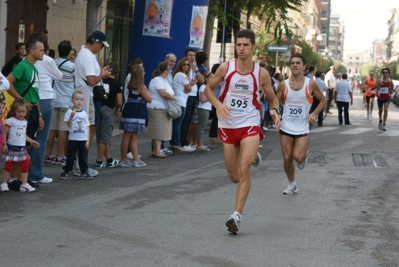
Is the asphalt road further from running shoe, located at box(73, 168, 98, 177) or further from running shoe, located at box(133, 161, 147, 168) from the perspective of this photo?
running shoe, located at box(133, 161, 147, 168)

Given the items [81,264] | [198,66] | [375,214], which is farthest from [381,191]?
[198,66]

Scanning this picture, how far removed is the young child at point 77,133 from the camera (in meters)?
11.9

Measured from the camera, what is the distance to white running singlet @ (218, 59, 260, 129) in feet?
28.1

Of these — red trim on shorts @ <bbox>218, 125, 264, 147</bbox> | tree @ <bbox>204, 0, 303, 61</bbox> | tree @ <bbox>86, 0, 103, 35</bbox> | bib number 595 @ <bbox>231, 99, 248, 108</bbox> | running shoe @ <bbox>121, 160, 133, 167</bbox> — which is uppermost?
tree @ <bbox>204, 0, 303, 61</bbox>

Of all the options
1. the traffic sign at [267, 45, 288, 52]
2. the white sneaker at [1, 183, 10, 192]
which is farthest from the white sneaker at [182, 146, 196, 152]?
the traffic sign at [267, 45, 288, 52]

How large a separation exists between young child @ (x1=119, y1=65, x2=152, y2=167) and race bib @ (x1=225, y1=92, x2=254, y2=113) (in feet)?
18.2

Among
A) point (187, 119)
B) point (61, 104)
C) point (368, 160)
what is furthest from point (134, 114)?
point (368, 160)

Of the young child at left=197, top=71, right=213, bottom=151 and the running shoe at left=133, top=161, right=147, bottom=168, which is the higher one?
the young child at left=197, top=71, right=213, bottom=151

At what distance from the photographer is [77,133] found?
1192 centimetres

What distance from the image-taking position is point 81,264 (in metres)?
6.52

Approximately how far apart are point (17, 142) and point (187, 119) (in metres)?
6.88

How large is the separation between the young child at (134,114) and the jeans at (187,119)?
2839 mm

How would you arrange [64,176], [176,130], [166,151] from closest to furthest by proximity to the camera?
[64,176] < [166,151] < [176,130]

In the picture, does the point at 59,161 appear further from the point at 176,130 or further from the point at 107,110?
the point at 176,130
